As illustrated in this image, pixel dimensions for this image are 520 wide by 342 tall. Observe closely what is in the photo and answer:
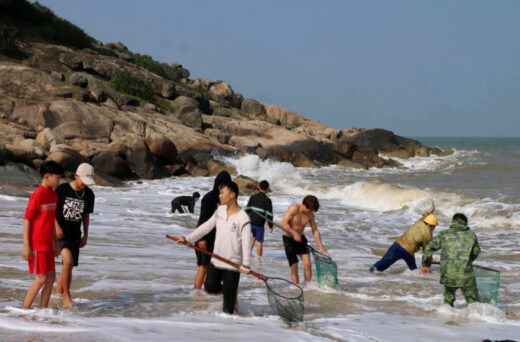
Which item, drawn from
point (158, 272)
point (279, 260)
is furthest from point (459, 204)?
point (158, 272)

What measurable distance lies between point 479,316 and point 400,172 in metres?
41.0

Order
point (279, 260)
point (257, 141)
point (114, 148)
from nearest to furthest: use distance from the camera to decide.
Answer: point (279, 260)
point (114, 148)
point (257, 141)

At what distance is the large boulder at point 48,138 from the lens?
102ft

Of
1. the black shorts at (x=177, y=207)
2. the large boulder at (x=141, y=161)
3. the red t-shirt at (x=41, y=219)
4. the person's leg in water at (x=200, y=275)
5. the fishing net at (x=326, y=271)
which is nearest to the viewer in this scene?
the red t-shirt at (x=41, y=219)

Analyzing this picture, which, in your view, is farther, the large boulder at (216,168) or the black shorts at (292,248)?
the large boulder at (216,168)

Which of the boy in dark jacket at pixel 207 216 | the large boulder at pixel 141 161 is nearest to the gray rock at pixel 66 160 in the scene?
the large boulder at pixel 141 161

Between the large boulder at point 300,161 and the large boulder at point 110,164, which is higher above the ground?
the large boulder at point 300,161

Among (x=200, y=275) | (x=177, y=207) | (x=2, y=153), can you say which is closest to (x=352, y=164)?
(x=2, y=153)

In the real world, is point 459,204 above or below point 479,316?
above

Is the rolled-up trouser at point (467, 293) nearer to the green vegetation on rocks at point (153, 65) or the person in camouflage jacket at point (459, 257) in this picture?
the person in camouflage jacket at point (459, 257)

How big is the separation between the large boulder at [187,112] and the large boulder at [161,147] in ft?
27.0

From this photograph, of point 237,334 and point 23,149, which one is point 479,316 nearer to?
Answer: point 237,334

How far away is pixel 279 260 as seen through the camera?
1231 cm

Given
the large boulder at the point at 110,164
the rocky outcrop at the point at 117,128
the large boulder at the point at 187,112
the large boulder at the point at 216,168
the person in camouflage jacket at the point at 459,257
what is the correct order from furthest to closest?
1. the large boulder at the point at 187,112
2. the large boulder at the point at 216,168
3. the rocky outcrop at the point at 117,128
4. the large boulder at the point at 110,164
5. the person in camouflage jacket at the point at 459,257
